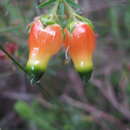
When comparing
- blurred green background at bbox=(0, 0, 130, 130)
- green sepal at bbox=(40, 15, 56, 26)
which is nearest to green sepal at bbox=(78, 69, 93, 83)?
green sepal at bbox=(40, 15, 56, 26)

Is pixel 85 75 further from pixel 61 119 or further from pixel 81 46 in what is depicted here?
pixel 61 119

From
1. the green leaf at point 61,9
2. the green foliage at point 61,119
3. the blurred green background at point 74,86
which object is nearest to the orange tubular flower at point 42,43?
the green leaf at point 61,9

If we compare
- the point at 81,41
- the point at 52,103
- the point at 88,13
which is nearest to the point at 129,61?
the point at 88,13

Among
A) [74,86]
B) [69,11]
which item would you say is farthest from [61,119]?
[69,11]

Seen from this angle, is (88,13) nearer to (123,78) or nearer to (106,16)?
(106,16)

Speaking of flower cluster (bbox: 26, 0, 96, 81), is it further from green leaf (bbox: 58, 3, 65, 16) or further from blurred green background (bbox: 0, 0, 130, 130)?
blurred green background (bbox: 0, 0, 130, 130)

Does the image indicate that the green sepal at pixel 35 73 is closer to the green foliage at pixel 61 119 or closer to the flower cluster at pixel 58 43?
the flower cluster at pixel 58 43
